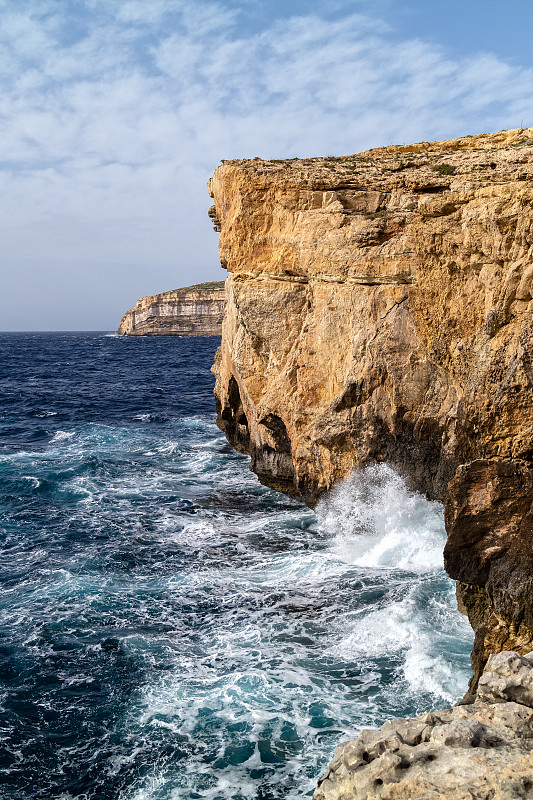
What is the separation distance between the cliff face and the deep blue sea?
1261 mm

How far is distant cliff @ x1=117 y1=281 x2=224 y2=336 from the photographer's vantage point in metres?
124

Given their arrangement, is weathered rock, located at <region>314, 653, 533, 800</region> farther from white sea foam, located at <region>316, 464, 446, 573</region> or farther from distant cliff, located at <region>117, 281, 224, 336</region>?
distant cliff, located at <region>117, 281, 224, 336</region>

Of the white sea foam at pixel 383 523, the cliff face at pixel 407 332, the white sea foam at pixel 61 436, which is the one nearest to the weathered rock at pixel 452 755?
the cliff face at pixel 407 332

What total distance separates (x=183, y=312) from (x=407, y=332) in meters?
115

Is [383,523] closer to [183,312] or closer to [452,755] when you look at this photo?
[452,755]

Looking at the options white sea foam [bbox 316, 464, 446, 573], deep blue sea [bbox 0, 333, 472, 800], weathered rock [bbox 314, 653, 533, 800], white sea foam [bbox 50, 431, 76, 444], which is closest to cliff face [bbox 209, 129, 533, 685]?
white sea foam [bbox 316, 464, 446, 573]

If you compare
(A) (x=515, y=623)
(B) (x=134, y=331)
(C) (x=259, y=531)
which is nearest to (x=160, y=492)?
(C) (x=259, y=531)

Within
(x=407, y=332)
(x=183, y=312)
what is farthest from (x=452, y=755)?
(x=183, y=312)

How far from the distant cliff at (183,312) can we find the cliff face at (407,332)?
101m

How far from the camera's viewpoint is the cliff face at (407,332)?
33.3 feet

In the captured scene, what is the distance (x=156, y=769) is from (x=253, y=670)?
2.62 metres

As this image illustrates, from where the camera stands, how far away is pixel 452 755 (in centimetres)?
507

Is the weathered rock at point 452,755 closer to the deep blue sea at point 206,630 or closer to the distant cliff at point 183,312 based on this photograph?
the deep blue sea at point 206,630

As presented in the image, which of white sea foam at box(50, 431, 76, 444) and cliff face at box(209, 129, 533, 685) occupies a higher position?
cliff face at box(209, 129, 533, 685)
